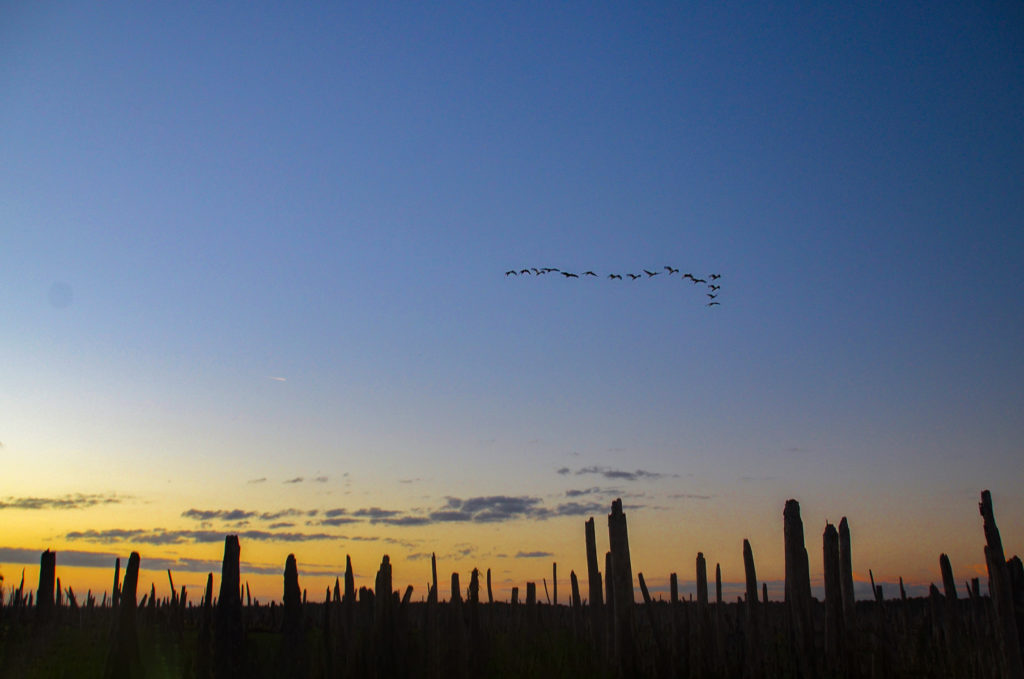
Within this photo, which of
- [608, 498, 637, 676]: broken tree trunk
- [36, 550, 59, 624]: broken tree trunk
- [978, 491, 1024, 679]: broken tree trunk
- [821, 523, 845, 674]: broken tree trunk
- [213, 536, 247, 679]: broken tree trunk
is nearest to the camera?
[213, 536, 247, 679]: broken tree trunk

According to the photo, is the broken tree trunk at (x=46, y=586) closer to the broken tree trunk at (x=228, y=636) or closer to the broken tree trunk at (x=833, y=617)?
the broken tree trunk at (x=228, y=636)

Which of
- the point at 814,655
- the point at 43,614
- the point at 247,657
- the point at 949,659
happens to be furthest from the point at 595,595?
the point at 43,614

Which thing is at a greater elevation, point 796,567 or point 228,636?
point 796,567

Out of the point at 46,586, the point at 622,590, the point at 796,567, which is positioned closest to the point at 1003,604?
the point at 796,567

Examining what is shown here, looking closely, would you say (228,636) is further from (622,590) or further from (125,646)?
(622,590)

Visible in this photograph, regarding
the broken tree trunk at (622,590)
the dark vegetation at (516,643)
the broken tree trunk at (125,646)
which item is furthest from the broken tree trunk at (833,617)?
the broken tree trunk at (125,646)

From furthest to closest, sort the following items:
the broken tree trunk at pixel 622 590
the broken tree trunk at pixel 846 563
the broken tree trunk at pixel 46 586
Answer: the broken tree trunk at pixel 46 586, the broken tree trunk at pixel 846 563, the broken tree trunk at pixel 622 590

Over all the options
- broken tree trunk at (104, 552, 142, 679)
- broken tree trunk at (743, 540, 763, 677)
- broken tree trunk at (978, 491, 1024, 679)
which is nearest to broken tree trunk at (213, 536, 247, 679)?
broken tree trunk at (104, 552, 142, 679)

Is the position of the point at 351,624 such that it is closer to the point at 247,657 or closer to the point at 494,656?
the point at 247,657

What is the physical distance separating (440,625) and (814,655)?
634 centimetres

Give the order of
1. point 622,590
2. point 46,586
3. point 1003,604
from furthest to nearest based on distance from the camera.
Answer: point 46,586, point 622,590, point 1003,604

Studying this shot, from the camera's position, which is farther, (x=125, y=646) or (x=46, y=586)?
(x=46, y=586)

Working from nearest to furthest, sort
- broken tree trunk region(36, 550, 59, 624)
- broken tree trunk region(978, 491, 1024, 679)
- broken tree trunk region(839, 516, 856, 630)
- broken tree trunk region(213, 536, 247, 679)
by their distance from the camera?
1. broken tree trunk region(213, 536, 247, 679)
2. broken tree trunk region(978, 491, 1024, 679)
3. broken tree trunk region(839, 516, 856, 630)
4. broken tree trunk region(36, 550, 59, 624)

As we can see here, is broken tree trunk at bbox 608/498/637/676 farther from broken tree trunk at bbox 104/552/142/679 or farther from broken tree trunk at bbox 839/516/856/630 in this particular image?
broken tree trunk at bbox 104/552/142/679
